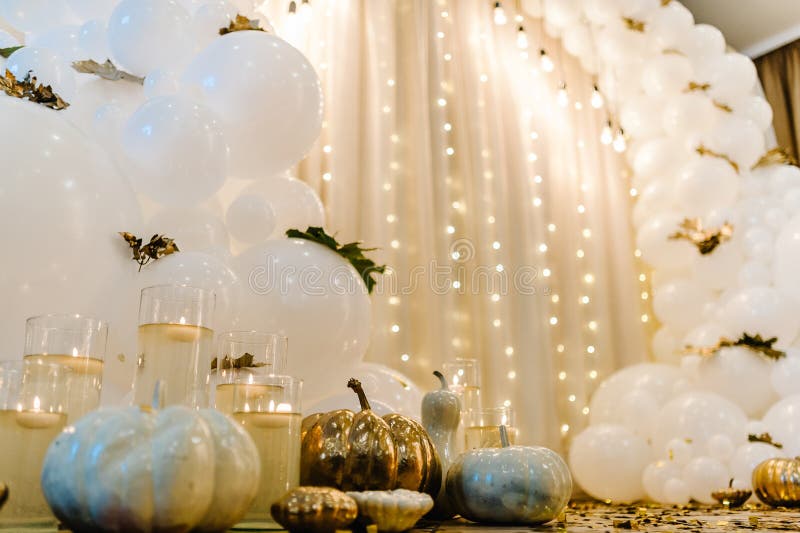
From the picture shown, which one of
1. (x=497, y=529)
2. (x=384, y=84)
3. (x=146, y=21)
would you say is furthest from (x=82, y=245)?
(x=384, y=84)

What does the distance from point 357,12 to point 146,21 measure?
5.73 feet

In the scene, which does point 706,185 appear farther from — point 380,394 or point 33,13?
point 33,13

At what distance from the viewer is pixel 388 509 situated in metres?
0.97

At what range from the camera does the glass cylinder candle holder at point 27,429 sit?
3.08ft

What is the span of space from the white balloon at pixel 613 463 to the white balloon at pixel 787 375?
0.56 metres

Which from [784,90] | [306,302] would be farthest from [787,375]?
[784,90]

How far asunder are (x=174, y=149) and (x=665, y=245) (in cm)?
241

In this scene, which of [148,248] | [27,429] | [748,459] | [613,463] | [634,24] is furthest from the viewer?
[634,24]

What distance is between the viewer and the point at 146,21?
5.60 ft

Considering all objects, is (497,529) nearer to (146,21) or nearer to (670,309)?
(146,21)

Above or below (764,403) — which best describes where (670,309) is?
above

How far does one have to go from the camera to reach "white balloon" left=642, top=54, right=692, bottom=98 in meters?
3.36

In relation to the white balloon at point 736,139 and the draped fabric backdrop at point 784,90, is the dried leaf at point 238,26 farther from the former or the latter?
the draped fabric backdrop at point 784,90

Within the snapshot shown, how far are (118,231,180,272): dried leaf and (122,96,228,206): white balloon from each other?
0.13 m
